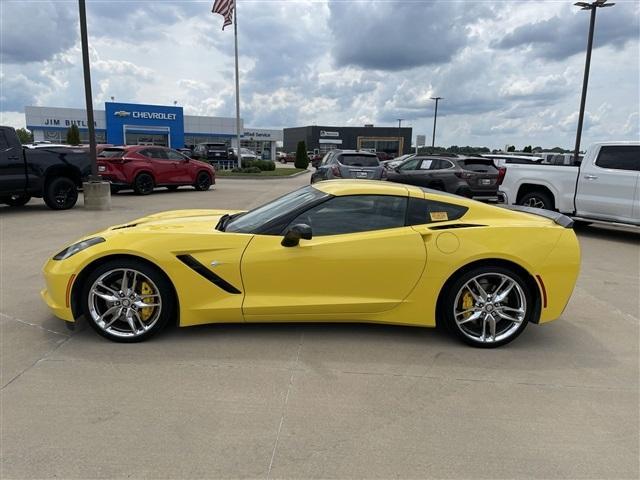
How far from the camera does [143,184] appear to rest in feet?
49.8

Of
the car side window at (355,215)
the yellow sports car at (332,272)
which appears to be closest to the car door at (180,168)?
the yellow sports car at (332,272)

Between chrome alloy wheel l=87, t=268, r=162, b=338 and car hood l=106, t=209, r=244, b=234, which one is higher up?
car hood l=106, t=209, r=244, b=234

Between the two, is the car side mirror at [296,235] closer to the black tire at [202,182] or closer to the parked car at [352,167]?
the parked car at [352,167]

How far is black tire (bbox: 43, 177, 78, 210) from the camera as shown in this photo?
36.0 ft

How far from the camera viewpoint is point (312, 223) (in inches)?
151

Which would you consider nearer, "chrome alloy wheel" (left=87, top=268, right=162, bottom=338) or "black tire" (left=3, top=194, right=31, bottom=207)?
"chrome alloy wheel" (left=87, top=268, right=162, bottom=338)

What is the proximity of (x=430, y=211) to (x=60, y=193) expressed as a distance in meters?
10.2

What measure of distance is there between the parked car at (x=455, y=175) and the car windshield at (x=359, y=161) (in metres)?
0.76

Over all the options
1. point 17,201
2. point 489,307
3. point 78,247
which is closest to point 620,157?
point 489,307

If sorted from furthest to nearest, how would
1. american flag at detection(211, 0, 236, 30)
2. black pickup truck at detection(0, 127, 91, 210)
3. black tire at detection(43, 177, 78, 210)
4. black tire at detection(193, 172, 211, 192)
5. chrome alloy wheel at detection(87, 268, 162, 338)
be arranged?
american flag at detection(211, 0, 236, 30), black tire at detection(193, 172, 211, 192), black tire at detection(43, 177, 78, 210), black pickup truck at detection(0, 127, 91, 210), chrome alloy wheel at detection(87, 268, 162, 338)

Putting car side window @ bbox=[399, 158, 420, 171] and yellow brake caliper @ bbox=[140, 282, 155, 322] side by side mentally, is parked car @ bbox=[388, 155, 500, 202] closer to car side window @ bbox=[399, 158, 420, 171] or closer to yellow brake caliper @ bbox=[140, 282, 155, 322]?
car side window @ bbox=[399, 158, 420, 171]

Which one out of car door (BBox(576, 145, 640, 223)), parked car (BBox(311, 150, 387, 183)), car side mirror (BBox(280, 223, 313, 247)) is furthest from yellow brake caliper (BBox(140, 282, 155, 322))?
parked car (BBox(311, 150, 387, 183))

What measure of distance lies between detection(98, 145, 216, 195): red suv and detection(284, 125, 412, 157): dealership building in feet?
250

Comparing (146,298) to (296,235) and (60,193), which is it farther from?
(60,193)
